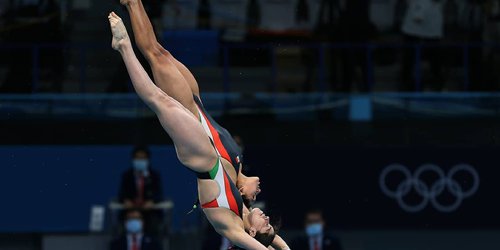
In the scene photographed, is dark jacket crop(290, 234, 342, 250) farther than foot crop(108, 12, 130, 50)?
Yes

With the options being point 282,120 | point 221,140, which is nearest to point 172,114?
point 221,140

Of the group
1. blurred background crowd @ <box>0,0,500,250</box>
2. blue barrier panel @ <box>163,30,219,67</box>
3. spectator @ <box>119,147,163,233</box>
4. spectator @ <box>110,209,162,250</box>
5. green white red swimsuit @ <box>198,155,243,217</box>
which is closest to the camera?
green white red swimsuit @ <box>198,155,243,217</box>

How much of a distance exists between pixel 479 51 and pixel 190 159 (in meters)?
6.62

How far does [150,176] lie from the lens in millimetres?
16469

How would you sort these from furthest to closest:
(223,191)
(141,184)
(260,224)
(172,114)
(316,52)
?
(316,52)
(141,184)
(260,224)
(223,191)
(172,114)

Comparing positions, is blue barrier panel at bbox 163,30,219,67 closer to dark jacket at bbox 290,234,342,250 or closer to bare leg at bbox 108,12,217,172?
dark jacket at bbox 290,234,342,250

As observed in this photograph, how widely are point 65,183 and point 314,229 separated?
278cm

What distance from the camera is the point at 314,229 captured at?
16281 mm

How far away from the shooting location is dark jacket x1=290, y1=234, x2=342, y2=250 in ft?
53.4

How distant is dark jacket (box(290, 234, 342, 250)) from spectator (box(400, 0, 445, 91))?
6.93 feet

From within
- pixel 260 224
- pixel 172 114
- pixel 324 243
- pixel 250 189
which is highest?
pixel 172 114

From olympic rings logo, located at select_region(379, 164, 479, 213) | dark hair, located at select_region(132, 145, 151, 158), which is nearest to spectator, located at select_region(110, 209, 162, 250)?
dark hair, located at select_region(132, 145, 151, 158)

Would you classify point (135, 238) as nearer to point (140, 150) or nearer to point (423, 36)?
point (140, 150)

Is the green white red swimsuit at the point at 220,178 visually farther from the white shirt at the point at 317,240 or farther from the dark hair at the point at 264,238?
the white shirt at the point at 317,240
